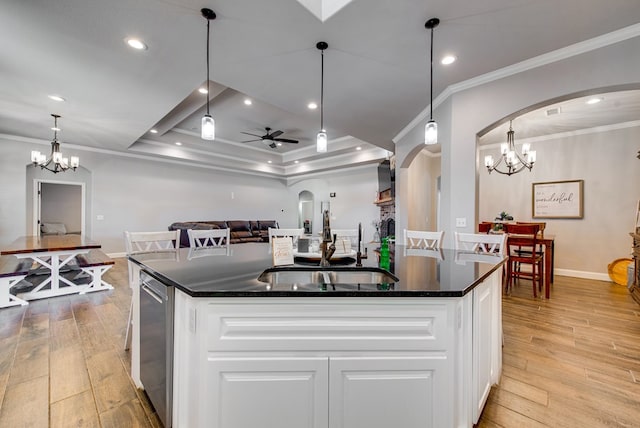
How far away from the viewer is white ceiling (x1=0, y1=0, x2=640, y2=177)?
6.21ft

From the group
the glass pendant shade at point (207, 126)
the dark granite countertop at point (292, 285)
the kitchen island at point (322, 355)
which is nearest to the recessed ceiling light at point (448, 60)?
the dark granite countertop at point (292, 285)

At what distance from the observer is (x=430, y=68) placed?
8.54 ft

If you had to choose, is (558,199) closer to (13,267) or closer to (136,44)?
(136,44)

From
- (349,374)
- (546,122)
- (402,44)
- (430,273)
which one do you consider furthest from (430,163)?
(349,374)

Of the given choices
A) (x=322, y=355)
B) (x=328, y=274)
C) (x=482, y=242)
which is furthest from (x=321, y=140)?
(x=322, y=355)

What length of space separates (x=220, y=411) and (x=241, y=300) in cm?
46

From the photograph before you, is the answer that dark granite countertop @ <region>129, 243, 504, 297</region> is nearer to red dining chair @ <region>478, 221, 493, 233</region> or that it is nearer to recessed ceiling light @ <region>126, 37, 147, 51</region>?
recessed ceiling light @ <region>126, 37, 147, 51</region>

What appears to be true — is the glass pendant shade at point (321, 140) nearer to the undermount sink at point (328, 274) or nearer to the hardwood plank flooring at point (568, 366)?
the undermount sink at point (328, 274)

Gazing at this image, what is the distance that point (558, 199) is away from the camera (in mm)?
4746

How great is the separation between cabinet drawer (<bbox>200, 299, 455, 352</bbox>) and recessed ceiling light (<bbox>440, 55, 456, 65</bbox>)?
241 cm

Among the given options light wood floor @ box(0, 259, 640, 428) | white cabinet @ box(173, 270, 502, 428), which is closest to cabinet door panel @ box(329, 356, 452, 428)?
white cabinet @ box(173, 270, 502, 428)

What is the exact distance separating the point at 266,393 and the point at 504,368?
1.85m

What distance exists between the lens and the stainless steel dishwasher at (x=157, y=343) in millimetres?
1193

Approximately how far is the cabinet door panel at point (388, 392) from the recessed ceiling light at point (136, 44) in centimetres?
289
